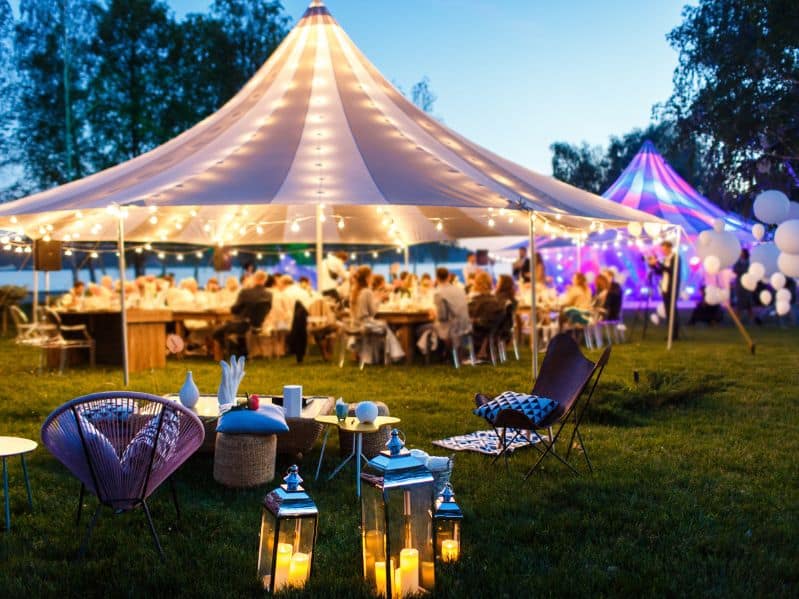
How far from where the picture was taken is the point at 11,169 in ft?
70.7

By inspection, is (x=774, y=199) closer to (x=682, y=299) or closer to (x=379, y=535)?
(x=379, y=535)

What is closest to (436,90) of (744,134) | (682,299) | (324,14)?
(682,299)

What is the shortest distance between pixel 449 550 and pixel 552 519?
2.78 feet

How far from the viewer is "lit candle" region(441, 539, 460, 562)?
11.6 feet

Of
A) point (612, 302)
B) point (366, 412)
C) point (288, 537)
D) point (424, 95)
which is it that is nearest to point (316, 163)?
point (366, 412)

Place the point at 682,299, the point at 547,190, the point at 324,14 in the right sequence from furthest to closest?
the point at 682,299
the point at 324,14
the point at 547,190

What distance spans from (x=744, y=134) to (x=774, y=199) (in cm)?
474

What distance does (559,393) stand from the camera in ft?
18.3

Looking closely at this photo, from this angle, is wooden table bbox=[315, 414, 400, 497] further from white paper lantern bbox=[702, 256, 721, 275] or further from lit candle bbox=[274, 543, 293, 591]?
white paper lantern bbox=[702, 256, 721, 275]

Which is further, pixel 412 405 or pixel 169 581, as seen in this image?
pixel 412 405

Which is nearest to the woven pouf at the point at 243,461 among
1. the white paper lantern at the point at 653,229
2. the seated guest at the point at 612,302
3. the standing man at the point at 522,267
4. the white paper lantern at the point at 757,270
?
the white paper lantern at the point at 653,229

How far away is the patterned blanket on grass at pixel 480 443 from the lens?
5.73m

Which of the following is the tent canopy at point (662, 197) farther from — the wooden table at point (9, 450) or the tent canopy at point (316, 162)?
the wooden table at point (9, 450)

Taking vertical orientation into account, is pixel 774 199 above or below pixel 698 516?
above
